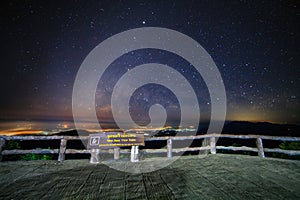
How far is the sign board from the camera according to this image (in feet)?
21.0

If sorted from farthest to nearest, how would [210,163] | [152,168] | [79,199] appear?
[210,163] → [152,168] → [79,199]

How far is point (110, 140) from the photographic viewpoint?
6484 millimetres

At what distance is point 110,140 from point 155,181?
2831mm

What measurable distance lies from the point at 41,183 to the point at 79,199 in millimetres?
1640

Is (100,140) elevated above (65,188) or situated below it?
above

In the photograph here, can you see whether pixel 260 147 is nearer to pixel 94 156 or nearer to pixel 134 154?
pixel 134 154

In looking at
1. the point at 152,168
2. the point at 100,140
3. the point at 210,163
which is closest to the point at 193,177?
the point at 152,168

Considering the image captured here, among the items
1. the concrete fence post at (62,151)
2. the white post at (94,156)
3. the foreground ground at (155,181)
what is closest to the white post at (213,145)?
the foreground ground at (155,181)

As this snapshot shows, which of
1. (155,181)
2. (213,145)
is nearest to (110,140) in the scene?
(155,181)

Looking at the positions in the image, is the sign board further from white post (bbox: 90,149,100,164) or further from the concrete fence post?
the concrete fence post

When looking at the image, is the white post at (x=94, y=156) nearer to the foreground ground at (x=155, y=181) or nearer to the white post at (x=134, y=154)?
the foreground ground at (x=155, y=181)

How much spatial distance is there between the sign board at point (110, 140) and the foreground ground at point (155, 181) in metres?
0.80

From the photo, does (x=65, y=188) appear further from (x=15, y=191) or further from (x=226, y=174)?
(x=226, y=174)

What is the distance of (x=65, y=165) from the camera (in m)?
5.92
